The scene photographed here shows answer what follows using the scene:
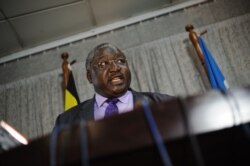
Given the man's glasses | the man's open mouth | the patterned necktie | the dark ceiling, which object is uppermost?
the dark ceiling

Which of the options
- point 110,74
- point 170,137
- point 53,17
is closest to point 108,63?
point 110,74

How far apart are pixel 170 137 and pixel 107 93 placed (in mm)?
1332

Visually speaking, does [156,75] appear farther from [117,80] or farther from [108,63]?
[117,80]

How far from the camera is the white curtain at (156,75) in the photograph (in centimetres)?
315

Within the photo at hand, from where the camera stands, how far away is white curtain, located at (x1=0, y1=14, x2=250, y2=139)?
3.15 m

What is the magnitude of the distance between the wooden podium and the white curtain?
246 centimetres

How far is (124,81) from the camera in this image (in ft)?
6.21

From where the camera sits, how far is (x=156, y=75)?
3.24 metres

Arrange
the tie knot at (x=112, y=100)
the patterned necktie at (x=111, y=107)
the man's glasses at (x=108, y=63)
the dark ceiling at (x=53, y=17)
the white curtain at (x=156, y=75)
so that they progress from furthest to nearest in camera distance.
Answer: the dark ceiling at (x=53, y=17)
the white curtain at (x=156, y=75)
the man's glasses at (x=108, y=63)
the tie knot at (x=112, y=100)
the patterned necktie at (x=111, y=107)

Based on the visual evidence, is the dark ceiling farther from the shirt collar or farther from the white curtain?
the shirt collar

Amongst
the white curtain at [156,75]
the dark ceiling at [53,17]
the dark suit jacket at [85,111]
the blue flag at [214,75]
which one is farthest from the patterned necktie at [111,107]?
the dark ceiling at [53,17]

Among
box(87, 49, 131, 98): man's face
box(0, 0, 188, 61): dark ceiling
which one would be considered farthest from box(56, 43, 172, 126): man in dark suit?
box(0, 0, 188, 61): dark ceiling

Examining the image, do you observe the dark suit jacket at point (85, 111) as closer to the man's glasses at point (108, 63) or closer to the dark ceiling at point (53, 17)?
the man's glasses at point (108, 63)

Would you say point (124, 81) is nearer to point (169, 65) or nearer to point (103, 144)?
point (103, 144)
